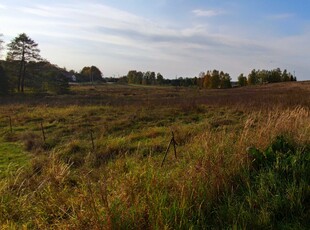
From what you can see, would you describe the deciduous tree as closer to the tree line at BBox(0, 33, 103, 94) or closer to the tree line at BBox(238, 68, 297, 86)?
the tree line at BBox(0, 33, 103, 94)

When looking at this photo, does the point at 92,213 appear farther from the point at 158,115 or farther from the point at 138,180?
the point at 158,115

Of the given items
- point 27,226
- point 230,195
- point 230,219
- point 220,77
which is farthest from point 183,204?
point 220,77

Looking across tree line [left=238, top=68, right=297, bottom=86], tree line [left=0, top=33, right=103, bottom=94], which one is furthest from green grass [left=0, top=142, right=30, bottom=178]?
Answer: tree line [left=238, top=68, right=297, bottom=86]

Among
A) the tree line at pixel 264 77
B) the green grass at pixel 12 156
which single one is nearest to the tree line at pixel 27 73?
the green grass at pixel 12 156

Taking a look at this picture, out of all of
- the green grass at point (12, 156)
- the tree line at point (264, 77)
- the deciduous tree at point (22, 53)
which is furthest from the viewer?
→ the tree line at point (264, 77)

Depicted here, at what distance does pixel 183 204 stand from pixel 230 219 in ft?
2.01

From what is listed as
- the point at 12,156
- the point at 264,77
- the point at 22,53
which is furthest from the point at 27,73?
the point at 264,77

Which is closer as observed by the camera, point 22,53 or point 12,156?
point 12,156

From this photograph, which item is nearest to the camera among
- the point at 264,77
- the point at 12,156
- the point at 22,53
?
the point at 12,156

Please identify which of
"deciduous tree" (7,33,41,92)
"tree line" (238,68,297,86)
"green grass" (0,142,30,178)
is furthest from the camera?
"tree line" (238,68,297,86)

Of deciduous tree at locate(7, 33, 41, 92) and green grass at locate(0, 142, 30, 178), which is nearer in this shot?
green grass at locate(0, 142, 30, 178)

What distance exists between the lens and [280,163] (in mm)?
5172

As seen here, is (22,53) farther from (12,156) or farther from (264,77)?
(264,77)

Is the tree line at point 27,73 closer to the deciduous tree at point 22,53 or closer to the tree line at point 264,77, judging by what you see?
the deciduous tree at point 22,53
